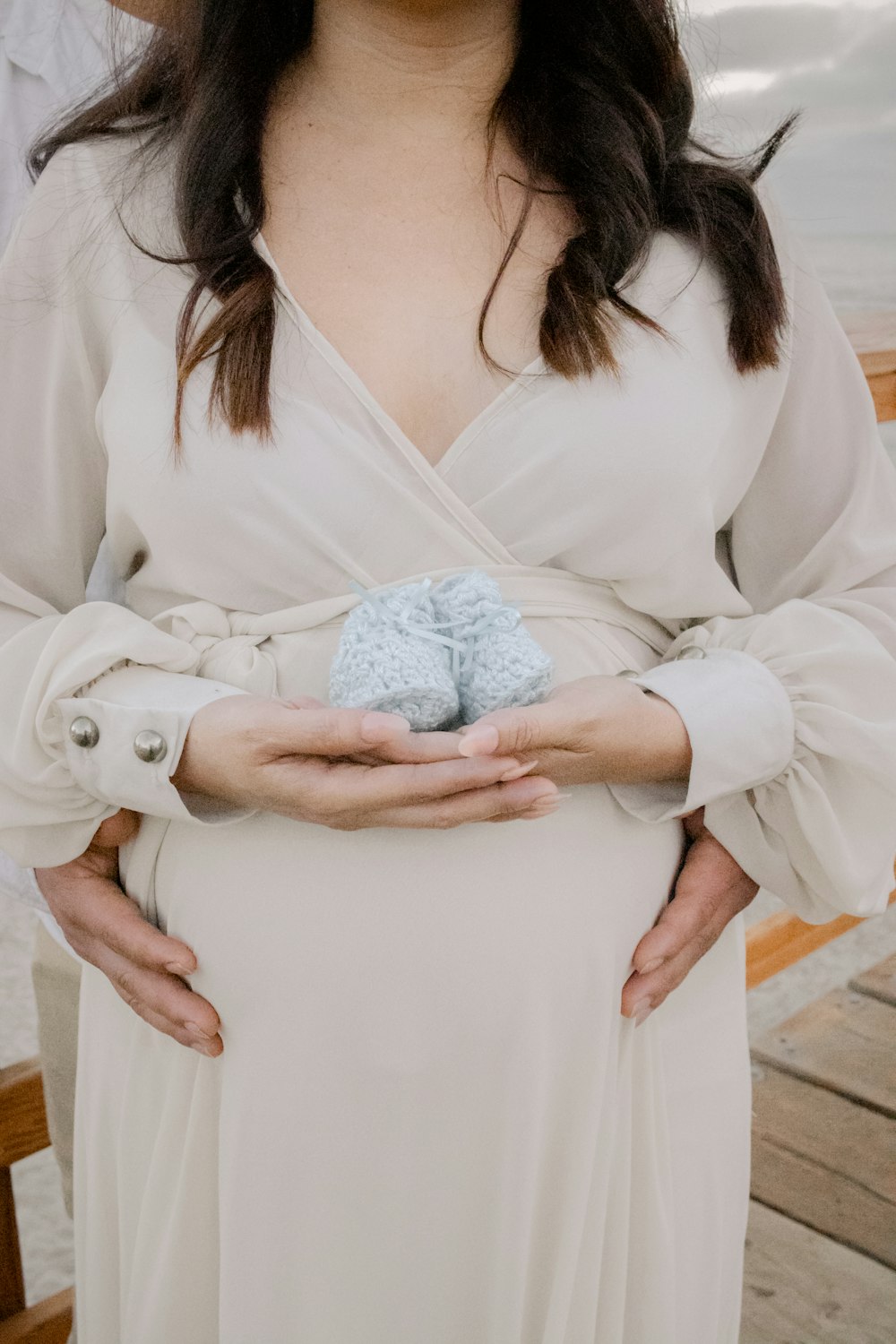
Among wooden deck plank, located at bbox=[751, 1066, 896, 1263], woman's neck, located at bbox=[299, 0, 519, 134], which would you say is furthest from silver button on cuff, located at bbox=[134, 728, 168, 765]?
wooden deck plank, located at bbox=[751, 1066, 896, 1263]

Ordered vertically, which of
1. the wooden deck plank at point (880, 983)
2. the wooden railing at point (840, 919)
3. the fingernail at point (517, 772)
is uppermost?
the fingernail at point (517, 772)

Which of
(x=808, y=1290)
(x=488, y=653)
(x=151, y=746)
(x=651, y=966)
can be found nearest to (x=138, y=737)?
(x=151, y=746)

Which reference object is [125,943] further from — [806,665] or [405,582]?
[806,665]

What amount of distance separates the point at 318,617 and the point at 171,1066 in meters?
0.40

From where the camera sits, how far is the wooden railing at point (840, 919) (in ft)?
5.48

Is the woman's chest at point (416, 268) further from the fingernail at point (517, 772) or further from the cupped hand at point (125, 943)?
the cupped hand at point (125, 943)

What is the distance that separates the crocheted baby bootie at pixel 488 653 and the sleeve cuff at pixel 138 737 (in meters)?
0.19

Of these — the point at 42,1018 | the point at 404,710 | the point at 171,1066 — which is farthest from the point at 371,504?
the point at 42,1018

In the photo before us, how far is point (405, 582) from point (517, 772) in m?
0.22

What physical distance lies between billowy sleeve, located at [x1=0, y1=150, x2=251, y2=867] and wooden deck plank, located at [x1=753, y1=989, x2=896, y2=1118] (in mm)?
1670

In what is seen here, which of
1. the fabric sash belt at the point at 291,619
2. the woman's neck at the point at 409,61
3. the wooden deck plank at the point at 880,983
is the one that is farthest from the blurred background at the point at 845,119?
the fabric sash belt at the point at 291,619

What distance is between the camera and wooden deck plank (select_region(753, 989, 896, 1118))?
85.3 inches

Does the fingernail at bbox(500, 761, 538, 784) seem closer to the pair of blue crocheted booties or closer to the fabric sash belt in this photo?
the pair of blue crocheted booties

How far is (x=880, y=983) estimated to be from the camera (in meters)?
2.45
